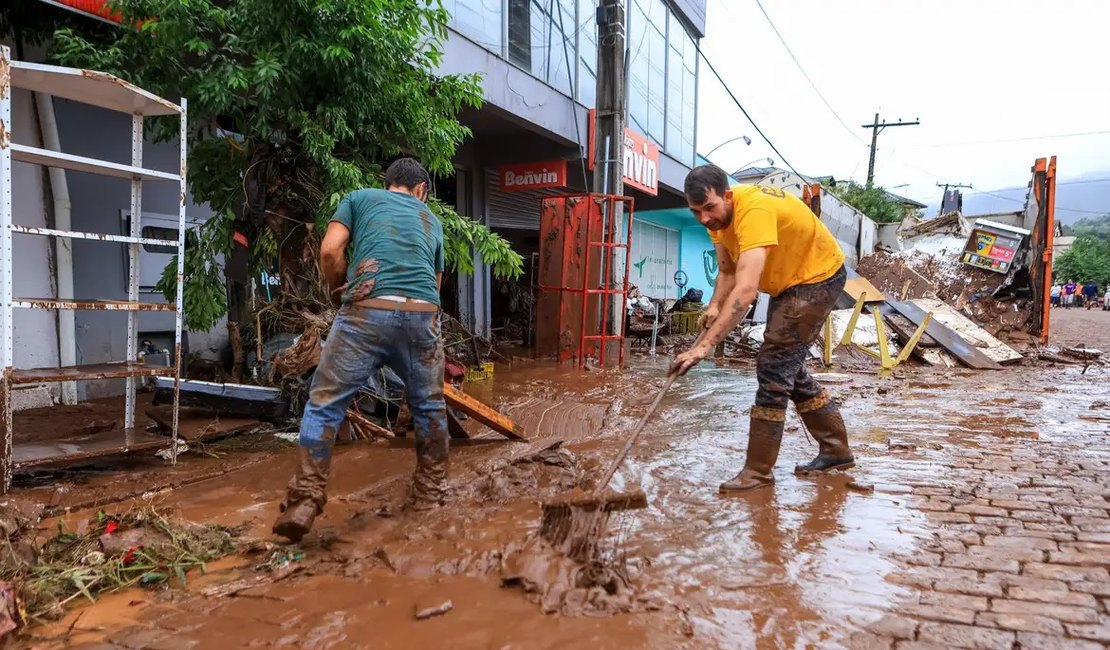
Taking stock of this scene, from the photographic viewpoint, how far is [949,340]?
30.7 ft

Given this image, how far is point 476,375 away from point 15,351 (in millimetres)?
4158

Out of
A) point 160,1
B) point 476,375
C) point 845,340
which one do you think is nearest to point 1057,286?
point 845,340

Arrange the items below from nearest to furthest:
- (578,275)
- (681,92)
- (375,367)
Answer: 1. (375,367)
2. (578,275)
3. (681,92)

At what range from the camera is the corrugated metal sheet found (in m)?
11.4

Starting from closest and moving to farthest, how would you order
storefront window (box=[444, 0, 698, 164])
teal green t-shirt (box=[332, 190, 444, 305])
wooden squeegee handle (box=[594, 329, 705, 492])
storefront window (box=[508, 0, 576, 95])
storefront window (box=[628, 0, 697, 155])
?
wooden squeegee handle (box=[594, 329, 705, 492])
teal green t-shirt (box=[332, 190, 444, 305])
storefront window (box=[444, 0, 698, 164])
storefront window (box=[508, 0, 576, 95])
storefront window (box=[628, 0, 697, 155])

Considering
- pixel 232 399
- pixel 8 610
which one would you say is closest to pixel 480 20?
pixel 232 399

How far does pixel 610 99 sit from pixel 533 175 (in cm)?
172

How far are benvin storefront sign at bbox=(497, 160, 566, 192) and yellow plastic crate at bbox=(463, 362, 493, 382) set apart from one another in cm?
399

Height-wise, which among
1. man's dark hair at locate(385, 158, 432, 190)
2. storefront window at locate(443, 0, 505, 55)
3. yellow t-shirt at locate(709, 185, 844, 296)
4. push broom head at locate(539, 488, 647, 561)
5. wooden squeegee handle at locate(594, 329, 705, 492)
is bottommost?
push broom head at locate(539, 488, 647, 561)

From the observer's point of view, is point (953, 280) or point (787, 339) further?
point (953, 280)

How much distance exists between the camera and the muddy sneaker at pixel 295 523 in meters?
2.57

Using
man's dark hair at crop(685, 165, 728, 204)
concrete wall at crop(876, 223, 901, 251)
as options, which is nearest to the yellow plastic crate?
man's dark hair at crop(685, 165, 728, 204)

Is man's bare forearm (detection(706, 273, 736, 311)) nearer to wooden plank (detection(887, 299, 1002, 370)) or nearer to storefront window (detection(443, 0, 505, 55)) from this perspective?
storefront window (detection(443, 0, 505, 55))

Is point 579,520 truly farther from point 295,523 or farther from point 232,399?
point 232,399
